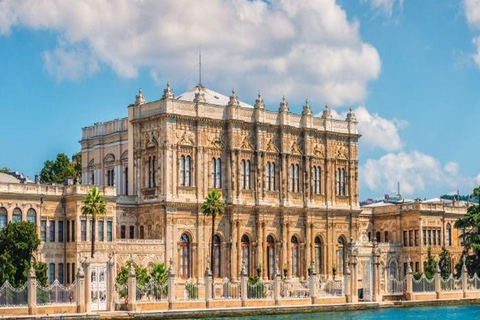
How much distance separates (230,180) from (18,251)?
57.0ft

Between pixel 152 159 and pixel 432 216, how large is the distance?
25.3 meters

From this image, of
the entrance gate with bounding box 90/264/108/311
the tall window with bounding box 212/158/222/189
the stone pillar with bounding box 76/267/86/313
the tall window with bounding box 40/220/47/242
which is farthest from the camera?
the tall window with bounding box 212/158/222/189

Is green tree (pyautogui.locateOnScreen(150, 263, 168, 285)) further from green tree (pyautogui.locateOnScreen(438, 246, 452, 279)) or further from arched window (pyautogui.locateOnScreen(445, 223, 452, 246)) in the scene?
arched window (pyautogui.locateOnScreen(445, 223, 452, 246))

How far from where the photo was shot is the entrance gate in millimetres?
50344

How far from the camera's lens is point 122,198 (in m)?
66.5

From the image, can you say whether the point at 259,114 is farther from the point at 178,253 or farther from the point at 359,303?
the point at 359,303

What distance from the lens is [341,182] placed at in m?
76.8

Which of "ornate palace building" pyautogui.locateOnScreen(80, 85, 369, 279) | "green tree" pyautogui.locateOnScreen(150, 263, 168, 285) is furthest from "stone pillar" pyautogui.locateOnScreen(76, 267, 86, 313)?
"ornate palace building" pyautogui.locateOnScreen(80, 85, 369, 279)

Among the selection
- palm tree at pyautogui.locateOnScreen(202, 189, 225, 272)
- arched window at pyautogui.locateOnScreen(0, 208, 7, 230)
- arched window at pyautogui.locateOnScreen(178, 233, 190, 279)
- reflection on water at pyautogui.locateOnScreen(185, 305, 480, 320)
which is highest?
palm tree at pyautogui.locateOnScreen(202, 189, 225, 272)

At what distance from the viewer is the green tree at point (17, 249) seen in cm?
5447

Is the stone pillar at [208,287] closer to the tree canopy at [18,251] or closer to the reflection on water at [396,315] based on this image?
the reflection on water at [396,315]

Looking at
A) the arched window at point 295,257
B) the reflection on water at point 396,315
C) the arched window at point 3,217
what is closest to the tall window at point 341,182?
the arched window at point 295,257

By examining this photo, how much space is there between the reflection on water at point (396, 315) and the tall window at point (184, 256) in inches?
465

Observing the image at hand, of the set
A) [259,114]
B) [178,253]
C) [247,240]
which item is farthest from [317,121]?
[178,253]
